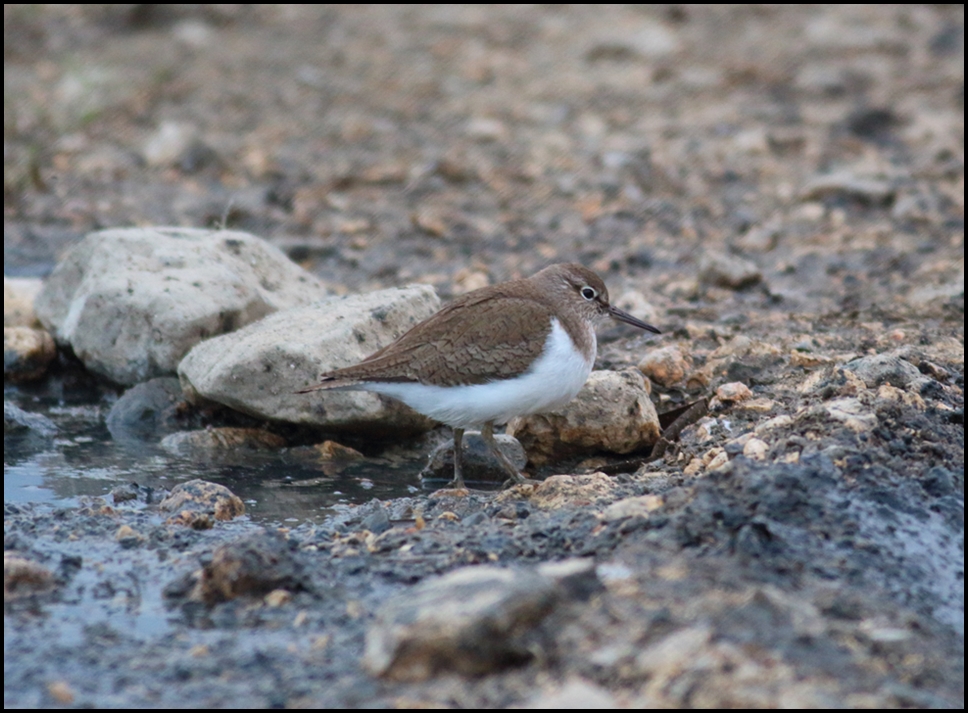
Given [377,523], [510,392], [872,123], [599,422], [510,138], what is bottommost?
[377,523]

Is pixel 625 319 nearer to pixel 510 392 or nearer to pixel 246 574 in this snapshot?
pixel 510 392

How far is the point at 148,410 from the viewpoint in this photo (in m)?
7.42

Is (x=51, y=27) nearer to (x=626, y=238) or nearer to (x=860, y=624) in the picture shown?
(x=626, y=238)

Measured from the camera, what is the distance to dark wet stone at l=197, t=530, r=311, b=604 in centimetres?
447

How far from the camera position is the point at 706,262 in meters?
9.35

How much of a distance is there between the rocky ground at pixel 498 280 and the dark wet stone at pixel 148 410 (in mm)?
21

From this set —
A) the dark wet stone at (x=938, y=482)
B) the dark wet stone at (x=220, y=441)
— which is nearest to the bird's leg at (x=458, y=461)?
the dark wet stone at (x=220, y=441)

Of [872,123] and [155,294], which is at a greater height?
[872,123]

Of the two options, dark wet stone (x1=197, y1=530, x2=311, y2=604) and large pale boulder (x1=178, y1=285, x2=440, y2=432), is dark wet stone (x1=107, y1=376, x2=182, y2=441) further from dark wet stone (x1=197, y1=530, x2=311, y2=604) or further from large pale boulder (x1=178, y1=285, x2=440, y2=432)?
dark wet stone (x1=197, y1=530, x2=311, y2=604)

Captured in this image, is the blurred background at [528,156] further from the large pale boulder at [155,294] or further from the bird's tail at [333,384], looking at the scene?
the bird's tail at [333,384]

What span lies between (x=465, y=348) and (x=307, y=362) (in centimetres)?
103

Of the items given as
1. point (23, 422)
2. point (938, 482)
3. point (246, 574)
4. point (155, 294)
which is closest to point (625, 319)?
point (938, 482)

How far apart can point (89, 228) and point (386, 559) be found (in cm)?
715

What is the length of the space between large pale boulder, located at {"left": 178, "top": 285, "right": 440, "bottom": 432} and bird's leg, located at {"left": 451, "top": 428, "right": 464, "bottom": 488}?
607 millimetres
